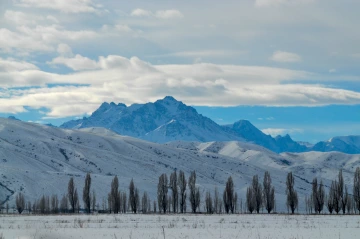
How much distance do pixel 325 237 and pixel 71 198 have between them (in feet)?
305

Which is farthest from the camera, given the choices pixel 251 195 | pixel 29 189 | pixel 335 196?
pixel 29 189

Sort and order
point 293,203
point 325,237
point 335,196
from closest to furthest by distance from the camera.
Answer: point 325,237 < point 335,196 < point 293,203

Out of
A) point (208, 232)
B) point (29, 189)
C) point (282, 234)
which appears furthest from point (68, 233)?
point (29, 189)

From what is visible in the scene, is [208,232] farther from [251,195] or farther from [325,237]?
[251,195]

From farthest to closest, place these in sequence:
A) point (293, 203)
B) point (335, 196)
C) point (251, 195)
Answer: point (251, 195), point (293, 203), point (335, 196)

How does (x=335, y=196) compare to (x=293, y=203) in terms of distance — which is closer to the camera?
(x=335, y=196)

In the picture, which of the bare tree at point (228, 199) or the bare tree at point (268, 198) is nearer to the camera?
the bare tree at point (268, 198)

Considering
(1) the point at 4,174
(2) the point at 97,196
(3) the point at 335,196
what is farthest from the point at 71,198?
(1) the point at 4,174

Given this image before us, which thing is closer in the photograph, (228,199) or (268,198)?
(228,199)

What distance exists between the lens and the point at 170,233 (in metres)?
35.6

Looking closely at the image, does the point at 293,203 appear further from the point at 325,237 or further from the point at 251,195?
the point at 325,237

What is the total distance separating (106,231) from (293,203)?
82.5 metres

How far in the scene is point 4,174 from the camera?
198000 mm

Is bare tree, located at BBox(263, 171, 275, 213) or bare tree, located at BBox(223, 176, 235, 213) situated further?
bare tree, located at BBox(223, 176, 235, 213)
